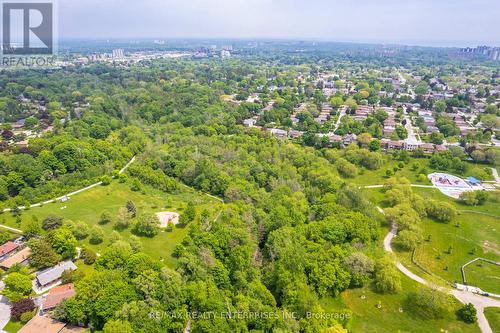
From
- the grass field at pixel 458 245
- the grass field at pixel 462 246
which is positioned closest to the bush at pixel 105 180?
the grass field at pixel 462 246

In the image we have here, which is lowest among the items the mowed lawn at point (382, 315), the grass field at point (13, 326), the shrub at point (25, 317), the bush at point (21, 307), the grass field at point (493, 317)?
the grass field at point (13, 326)

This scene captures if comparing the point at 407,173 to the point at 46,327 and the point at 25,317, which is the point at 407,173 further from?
the point at 25,317

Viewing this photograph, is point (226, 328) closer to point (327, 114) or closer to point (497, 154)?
point (497, 154)

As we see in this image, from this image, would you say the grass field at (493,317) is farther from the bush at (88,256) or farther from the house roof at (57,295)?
the bush at (88,256)

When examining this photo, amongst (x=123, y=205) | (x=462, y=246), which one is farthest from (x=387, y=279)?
(x=123, y=205)

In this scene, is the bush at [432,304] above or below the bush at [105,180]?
below

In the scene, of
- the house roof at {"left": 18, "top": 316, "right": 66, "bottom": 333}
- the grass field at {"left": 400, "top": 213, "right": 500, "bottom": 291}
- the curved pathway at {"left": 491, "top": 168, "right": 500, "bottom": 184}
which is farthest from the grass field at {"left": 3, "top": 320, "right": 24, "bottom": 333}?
the curved pathway at {"left": 491, "top": 168, "right": 500, "bottom": 184}
